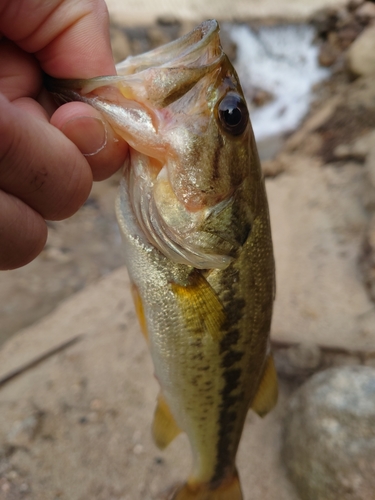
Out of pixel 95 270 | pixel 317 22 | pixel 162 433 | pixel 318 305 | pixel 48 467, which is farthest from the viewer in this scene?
pixel 317 22

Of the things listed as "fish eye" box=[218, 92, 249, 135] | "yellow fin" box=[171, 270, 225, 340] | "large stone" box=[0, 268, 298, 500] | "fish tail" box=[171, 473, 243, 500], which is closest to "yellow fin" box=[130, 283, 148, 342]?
"yellow fin" box=[171, 270, 225, 340]

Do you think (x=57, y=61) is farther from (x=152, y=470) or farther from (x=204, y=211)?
(x=152, y=470)

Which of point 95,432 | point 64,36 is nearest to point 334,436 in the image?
point 95,432

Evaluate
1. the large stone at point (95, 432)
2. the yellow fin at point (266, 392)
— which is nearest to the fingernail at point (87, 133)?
the yellow fin at point (266, 392)

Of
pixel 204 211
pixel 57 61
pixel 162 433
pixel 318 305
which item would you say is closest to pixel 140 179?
pixel 204 211

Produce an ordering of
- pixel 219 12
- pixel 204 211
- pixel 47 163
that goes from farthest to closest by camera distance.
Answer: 1. pixel 219 12
2. pixel 204 211
3. pixel 47 163

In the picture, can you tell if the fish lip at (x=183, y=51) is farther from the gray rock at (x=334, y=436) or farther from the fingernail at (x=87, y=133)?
the gray rock at (x=334, y=436)
